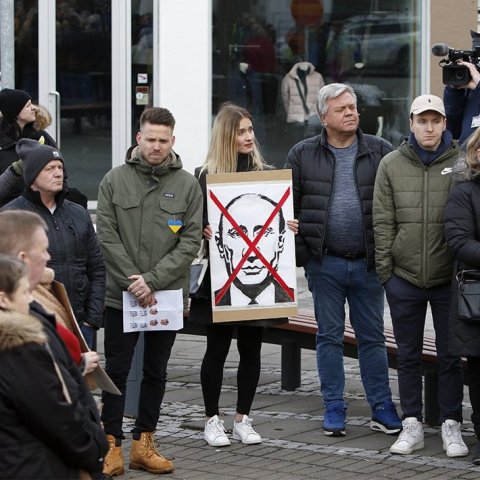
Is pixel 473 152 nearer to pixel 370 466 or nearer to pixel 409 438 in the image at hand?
pixel 409 438

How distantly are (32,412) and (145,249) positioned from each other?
10.1ft

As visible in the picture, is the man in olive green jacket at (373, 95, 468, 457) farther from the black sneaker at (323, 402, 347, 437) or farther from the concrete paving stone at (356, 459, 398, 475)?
the black sneaker at (323, 402, 347, 437)

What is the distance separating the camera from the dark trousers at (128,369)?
274 inches

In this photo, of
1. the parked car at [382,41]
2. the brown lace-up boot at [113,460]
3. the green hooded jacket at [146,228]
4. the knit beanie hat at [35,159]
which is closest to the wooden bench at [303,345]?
the green hooded jacket at [146,228]

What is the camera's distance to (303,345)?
8.77 m

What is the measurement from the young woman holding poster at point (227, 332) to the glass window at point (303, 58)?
24.1ft

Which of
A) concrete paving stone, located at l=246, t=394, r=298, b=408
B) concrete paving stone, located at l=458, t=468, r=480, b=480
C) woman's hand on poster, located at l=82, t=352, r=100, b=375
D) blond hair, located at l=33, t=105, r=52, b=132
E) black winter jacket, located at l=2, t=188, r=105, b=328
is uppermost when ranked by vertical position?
blond hair, located at l=33, t=105, r=52, b=132

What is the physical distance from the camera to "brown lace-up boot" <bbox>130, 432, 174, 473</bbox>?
6.90 metres

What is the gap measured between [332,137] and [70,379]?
3810mm

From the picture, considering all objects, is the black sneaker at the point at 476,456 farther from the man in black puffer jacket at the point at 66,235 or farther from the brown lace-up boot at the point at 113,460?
the man in black puffer jacket at the point at 66,235

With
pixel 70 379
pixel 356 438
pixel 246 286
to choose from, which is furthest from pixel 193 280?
pixel 70 379

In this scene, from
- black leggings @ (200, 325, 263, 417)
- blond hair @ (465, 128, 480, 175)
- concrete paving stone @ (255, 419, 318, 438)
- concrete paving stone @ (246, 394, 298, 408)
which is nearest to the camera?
blond hair @ (465, 128, 480, 175)

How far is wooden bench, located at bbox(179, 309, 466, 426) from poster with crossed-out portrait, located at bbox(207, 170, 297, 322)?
1.97ft

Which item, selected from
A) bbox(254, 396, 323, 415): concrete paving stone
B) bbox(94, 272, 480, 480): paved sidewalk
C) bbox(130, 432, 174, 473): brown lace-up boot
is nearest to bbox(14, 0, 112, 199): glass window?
bbox(94, 272, 480, 480): paved sidewalk
